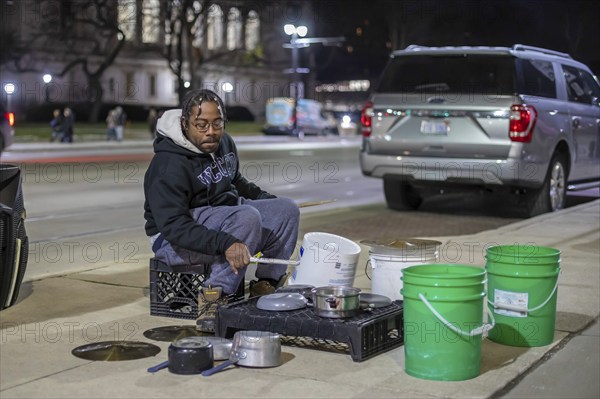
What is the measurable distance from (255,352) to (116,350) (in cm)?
92

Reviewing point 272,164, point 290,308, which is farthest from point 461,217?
point 272,164

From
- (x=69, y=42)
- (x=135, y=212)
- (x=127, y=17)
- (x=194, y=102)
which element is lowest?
(x=135, y=212)

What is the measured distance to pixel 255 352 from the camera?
5152 millimetres

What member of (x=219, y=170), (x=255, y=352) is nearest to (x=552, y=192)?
(x=219, y=170)

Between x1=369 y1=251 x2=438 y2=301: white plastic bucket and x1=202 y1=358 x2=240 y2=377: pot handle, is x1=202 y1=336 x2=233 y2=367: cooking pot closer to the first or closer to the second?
x1=202 y1=358 x2=240 y2=377: pot handle

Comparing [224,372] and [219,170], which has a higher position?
[219,170]

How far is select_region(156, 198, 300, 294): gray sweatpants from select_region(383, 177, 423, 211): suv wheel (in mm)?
6646

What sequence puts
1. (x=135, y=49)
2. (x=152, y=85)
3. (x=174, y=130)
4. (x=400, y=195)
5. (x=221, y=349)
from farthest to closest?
(x=152, y=85), (x=135, y=49), (x=400, y=195), (x=174, y=130), (x=221, y=349)

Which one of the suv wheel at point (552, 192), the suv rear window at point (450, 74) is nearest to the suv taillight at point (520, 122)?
the suv rear window at point (450, 74)

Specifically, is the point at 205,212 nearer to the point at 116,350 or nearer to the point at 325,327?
the point at 116,350

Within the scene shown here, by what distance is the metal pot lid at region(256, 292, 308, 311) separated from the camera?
563 cm

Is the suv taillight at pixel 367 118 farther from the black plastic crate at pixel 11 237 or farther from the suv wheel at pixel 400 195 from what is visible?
the black plastic crate at pixel 11 237

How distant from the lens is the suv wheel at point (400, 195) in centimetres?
1317

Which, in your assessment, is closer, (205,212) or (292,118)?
(205,212)
